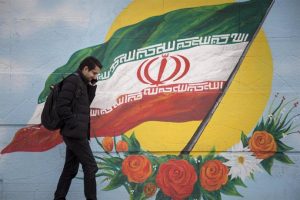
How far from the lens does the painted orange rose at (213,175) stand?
6.38 metres

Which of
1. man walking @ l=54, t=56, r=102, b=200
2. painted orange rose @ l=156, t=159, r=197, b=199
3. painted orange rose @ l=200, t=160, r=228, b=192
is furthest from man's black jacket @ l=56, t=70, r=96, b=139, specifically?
painted orange rose @ l=200, t=160, r=228, b=192

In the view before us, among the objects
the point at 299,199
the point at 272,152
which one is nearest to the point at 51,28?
the point at 272,152

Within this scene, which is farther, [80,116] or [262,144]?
[262,144]

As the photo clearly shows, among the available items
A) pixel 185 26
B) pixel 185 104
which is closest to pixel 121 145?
pixel 185 104

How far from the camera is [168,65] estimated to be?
252 inches

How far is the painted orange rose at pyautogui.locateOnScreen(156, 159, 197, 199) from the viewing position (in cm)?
636

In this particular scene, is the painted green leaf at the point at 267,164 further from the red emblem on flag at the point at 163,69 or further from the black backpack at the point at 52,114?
the black backpack at the point at 52,114

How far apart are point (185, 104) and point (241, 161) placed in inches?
37.8

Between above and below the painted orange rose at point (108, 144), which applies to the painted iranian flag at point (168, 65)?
above

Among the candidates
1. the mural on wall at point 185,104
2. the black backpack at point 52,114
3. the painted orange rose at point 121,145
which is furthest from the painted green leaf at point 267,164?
the black backpack at point 52,114

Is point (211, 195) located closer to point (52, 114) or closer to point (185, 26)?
point (185, 26)

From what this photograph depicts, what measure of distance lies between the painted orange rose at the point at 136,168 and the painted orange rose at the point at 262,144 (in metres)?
1.27

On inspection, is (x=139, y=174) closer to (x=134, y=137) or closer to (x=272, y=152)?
(x=134, y=137)

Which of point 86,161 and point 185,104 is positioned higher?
point 185,104
